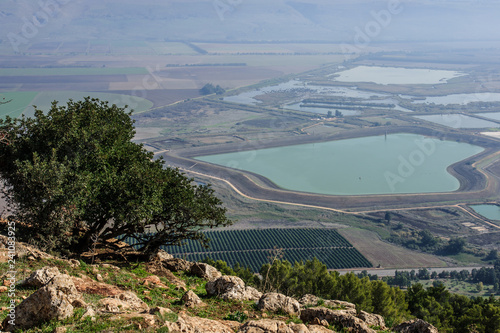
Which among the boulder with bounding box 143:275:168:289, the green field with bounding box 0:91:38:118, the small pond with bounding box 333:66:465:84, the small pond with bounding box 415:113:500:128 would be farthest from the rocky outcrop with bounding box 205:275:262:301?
the small pond with bounding box 333:66:465:84

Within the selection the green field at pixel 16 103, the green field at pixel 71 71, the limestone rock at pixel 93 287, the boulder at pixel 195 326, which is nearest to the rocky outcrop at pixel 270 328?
the boulder at pixel 195 326

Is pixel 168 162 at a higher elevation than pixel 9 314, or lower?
lower

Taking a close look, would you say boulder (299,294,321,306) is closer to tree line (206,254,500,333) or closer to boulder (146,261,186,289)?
boulder (146,261,186,289)

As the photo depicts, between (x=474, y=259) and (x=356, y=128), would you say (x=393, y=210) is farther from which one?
(x=356, y=128)

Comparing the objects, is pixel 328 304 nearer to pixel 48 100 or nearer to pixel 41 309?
pixel 41 309

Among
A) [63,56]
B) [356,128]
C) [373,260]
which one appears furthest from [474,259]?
[63,56]
